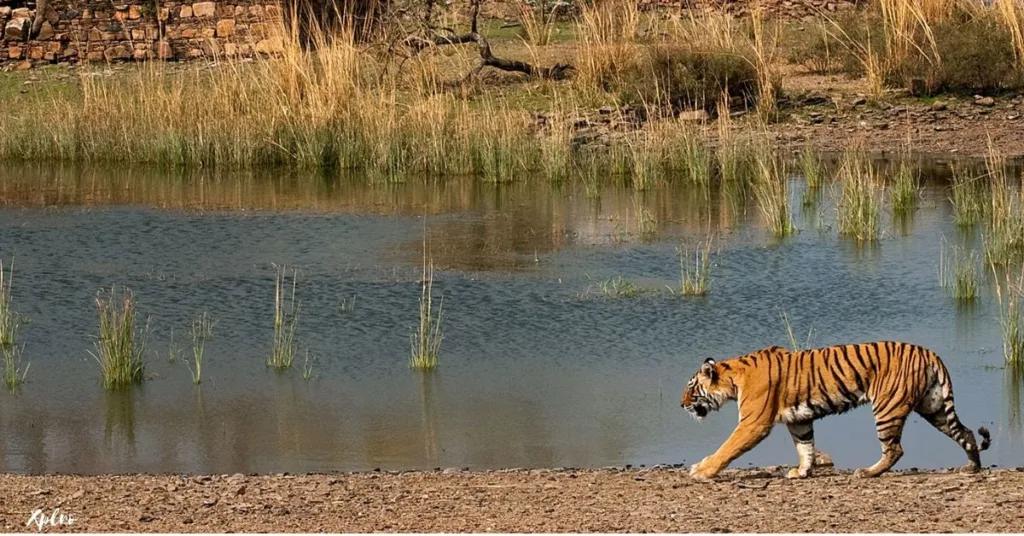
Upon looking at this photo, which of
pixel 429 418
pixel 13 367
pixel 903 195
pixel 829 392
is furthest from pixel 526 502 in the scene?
pixel 903 195

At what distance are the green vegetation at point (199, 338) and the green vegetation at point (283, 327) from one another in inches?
17.2

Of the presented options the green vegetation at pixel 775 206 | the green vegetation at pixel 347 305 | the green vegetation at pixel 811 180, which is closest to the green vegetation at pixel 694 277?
the green vegetation at pixel 775 206

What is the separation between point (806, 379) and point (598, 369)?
2.80 metres

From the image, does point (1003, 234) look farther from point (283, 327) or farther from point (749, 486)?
point (749, 486)

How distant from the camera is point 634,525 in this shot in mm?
6309

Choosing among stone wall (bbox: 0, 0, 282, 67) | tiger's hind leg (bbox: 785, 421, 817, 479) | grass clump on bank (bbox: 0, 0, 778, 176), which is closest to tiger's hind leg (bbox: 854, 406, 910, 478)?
tiger's hind leg (bbox: 785, 421, 817, 479)

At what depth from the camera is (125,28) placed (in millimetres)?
26656

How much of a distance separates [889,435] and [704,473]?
0.87 m

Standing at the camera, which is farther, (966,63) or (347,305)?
(966,63)

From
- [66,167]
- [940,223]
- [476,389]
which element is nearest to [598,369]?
[476,389]

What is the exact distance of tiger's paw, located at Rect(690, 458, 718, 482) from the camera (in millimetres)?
7391

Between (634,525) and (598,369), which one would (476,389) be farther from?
(634,525)

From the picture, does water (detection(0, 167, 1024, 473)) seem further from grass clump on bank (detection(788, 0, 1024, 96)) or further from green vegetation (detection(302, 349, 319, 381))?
grass clump on bank (detection(788, 0, 1024, 96))

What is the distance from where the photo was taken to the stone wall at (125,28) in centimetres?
2638
